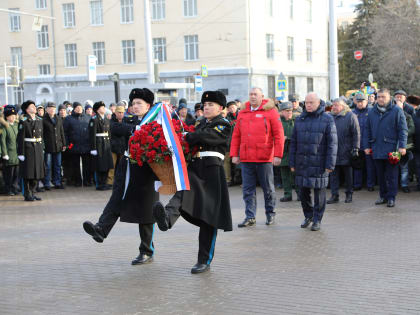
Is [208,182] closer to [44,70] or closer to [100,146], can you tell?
[100,146]

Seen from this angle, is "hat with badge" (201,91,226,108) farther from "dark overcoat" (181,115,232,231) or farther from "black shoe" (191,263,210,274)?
"black shoe" (191,263,210,274)

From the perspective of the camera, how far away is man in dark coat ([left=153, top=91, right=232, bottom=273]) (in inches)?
273

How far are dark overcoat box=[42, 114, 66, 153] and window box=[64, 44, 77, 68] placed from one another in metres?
36.6

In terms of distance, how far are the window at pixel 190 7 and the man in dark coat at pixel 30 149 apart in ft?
116

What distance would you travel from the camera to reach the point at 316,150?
9477 millimetres

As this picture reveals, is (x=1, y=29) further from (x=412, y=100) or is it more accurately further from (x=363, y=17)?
(x=412, y=100)

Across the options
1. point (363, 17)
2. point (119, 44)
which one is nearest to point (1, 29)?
point (119, 44)

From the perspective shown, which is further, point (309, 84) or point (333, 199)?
point (309, 84)

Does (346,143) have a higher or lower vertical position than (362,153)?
higher

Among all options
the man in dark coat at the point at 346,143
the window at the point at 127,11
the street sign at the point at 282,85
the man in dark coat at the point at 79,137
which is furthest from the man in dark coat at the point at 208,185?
the window at the point at 127,11

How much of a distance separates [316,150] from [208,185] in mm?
2909

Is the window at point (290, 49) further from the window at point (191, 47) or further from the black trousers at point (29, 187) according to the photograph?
the black trousers at point (29, 187)

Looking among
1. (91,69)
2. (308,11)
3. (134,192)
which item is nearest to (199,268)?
(134,192)

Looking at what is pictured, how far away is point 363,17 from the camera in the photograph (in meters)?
62.2
